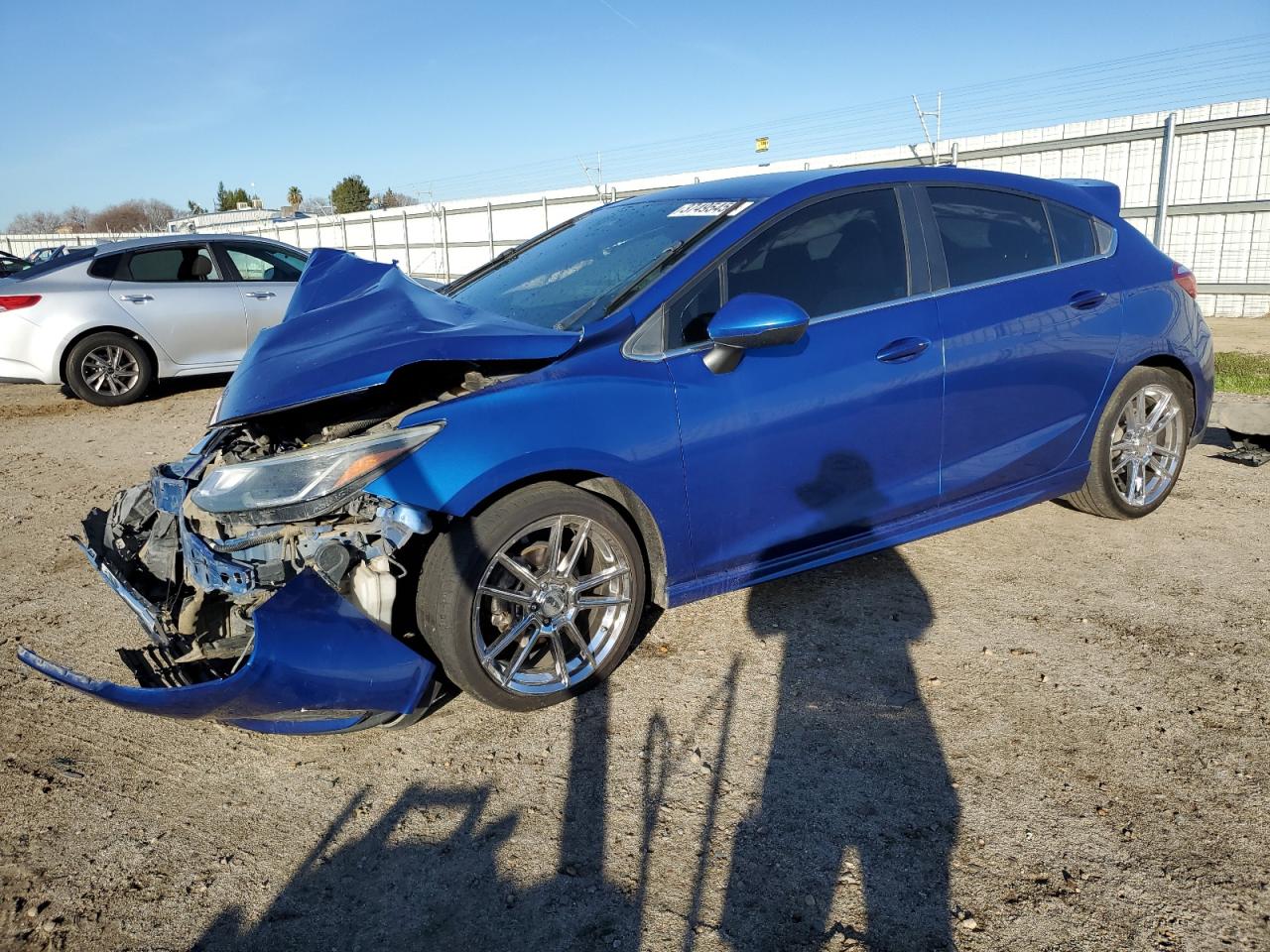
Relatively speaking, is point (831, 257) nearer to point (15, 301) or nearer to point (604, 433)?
point (604, 433)

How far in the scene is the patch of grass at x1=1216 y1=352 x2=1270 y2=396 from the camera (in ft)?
26.1

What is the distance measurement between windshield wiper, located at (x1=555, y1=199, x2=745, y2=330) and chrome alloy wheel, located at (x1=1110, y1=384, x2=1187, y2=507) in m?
2.29

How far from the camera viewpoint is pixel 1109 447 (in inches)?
176

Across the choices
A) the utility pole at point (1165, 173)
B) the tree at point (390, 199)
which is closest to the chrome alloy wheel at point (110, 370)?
the utility pole at point (1165, 173)

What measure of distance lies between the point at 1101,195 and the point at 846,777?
3390 mm

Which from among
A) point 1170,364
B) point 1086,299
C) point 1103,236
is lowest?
point 1170,364

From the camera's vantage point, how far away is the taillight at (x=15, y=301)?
8688mm

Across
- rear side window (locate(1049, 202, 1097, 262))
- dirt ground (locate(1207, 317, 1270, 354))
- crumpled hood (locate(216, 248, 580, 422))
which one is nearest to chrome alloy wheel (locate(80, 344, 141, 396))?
crumpled hood (locate(216, 248, 580, 422))

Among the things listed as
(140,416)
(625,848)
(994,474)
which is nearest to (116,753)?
(625,848)

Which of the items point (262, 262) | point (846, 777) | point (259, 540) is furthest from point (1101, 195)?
point (262, 262)

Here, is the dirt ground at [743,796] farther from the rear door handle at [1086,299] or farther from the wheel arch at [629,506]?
the rear door handle at [1086,299]

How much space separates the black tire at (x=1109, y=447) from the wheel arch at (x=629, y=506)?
2.40 m

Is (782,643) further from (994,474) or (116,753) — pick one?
(116,753)

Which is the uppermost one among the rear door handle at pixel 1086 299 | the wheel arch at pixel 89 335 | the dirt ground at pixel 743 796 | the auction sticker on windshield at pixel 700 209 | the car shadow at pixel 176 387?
the auction sticker on windshield at pixel 700 209
